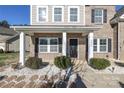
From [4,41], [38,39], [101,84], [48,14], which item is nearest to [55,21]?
[48,14]

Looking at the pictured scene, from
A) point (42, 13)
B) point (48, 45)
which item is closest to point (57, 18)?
point (42, 13)

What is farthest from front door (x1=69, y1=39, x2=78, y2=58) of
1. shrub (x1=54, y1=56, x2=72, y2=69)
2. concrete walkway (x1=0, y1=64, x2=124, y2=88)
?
concrete walkway (x1=0, y1=64, x2=124, y2=88)

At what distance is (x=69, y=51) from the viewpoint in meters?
21.8

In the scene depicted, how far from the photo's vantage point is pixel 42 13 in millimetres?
21141

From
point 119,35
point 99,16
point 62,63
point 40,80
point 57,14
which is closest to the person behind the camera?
point 40,80

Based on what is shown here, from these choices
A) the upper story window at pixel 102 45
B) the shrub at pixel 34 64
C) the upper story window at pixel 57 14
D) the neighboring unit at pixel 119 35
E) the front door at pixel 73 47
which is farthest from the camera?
the upper story window at pixel 102 45

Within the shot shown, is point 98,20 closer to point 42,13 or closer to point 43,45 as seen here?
point 42,13

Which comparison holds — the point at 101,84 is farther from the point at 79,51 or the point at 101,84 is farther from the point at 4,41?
the point at 4,41

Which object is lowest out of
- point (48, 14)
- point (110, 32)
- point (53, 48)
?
point (53, 48)

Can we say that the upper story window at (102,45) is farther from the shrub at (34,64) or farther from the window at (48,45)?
the shrub at (34,64)

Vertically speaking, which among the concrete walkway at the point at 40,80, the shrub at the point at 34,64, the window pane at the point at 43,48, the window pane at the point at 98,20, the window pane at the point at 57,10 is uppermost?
the window pane at the point at 57,10

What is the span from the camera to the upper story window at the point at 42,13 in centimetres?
2097

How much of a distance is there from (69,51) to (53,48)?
1750mm

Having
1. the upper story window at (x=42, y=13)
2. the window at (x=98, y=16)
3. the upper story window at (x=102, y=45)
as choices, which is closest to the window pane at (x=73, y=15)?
the window at (x=98, y=16)
